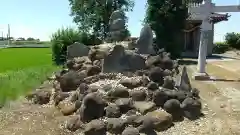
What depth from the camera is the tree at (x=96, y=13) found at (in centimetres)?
2267

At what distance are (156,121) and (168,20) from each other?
12.9 meters

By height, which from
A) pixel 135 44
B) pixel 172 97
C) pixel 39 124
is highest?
pixel 135 44

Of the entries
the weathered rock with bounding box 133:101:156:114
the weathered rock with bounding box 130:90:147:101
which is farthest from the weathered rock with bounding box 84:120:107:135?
the weathered rock with bounding box 130:90:147:101

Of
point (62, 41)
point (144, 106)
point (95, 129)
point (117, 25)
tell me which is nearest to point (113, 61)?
point (144, 106)

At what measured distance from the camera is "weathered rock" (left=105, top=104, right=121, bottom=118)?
7.16 metres

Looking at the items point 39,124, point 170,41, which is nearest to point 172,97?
point 39,124

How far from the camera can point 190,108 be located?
25.4ft

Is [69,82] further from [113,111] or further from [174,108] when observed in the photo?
[174,108]

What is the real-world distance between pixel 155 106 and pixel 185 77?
1698 millimetres

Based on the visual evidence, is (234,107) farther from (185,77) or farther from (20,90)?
(20,90)

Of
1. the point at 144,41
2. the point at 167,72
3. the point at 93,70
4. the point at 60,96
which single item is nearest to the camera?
the point at 60,96

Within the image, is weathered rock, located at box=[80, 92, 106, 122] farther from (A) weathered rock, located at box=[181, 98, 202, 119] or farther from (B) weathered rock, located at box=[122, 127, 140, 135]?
(A) weathered rock, located at box=[181, 98, 202, 119]

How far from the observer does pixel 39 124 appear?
7.71m

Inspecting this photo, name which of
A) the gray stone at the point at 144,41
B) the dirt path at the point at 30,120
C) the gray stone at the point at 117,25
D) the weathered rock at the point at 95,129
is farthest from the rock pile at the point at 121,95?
the gray stone at the point at 117,25
